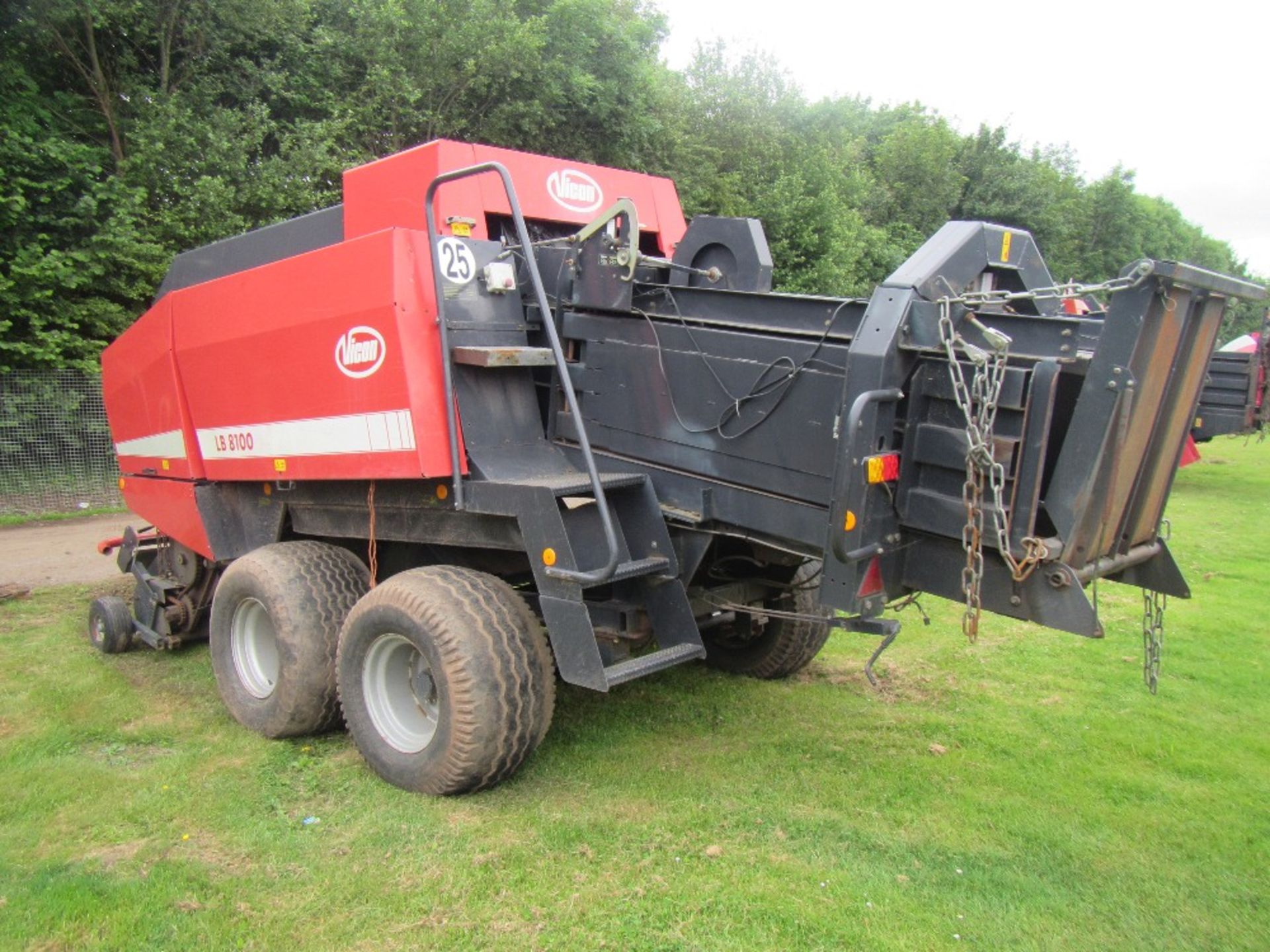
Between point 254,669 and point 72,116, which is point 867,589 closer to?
point 254,669

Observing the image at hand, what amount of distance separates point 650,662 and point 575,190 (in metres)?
2.62

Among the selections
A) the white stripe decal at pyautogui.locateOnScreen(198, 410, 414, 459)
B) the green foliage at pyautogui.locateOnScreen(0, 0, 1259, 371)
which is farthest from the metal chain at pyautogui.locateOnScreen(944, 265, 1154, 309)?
the green foliage at pyautogui.locateOnScreen(0, 0, 1259, 371)

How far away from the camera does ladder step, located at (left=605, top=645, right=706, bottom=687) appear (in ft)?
12.2

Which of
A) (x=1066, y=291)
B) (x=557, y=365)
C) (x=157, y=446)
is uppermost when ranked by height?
(x=1066, y=291)

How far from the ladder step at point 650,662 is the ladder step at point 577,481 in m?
0.71

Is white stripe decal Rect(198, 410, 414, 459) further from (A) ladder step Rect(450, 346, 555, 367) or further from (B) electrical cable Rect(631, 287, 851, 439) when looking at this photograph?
(B) electrical cable Rect(631, 287, 851, 439)

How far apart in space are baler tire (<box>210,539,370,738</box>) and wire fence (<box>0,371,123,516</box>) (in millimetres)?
7871

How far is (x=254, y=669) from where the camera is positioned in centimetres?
498

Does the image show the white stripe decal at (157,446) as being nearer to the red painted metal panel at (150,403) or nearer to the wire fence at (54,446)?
the red painted metal panel at (150,403)

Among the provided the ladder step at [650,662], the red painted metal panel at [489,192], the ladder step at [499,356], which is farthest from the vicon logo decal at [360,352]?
the ladder step at [650,662]

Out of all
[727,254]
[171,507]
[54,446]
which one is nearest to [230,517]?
[171,507]

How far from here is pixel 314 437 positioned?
4.53m

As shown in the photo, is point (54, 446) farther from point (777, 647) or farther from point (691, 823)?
point (691, 823)

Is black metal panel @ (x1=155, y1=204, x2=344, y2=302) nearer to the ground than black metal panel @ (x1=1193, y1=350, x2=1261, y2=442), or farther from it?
farther from it
